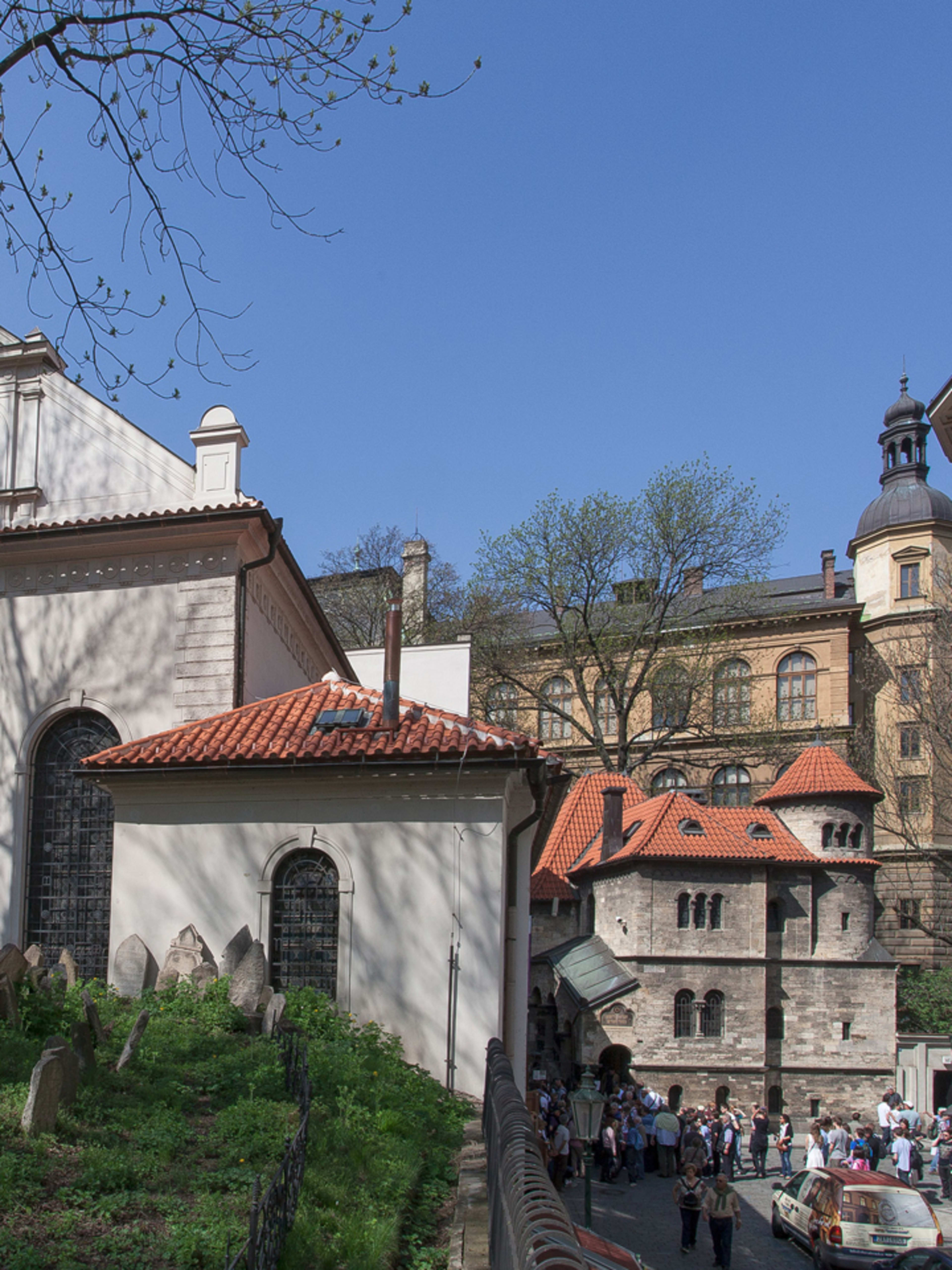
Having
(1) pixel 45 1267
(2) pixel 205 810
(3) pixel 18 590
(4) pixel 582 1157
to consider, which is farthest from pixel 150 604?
(4) pixel 582 1157

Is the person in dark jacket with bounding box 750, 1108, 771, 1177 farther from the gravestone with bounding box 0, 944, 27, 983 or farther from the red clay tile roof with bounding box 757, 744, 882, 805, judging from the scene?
the gravestone with bounding box 0, 944, 27, 983

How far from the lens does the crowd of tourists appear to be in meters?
22.4

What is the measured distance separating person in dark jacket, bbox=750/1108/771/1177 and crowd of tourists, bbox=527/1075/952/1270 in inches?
1.0

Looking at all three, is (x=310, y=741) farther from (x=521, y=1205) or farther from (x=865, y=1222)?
(x=865, y=1222)

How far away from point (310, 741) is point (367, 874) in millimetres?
1715

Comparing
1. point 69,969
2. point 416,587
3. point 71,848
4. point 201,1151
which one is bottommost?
point 201,1151

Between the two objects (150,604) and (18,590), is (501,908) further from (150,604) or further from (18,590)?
(18,590)

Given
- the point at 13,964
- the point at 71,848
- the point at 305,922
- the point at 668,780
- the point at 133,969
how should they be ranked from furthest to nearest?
the point at 668,780
the point at 71,848
the point at 305,922
the point at 133,969
the point at 13,964

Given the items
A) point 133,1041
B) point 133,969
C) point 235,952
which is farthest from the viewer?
point 133,969

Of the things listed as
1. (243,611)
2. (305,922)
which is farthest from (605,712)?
(305,922)

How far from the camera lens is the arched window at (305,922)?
1377 centimetres

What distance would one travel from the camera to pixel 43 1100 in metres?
7.10

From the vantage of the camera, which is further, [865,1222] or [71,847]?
[865,1222]

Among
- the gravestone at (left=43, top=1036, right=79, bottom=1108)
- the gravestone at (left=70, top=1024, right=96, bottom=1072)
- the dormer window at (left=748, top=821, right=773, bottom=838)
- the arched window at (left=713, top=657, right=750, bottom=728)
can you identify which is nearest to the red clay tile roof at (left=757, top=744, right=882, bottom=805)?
the dormer window at (left=748, top=821, right=773, bottom=838)
